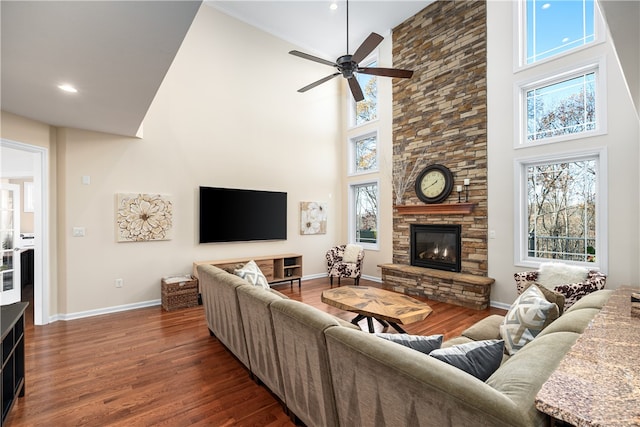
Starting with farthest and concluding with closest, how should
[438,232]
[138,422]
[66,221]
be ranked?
1. [438,232]
2. [66,221]
3. [138,422]

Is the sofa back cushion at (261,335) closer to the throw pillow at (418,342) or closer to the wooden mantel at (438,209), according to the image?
the throw pillow at (418,342)

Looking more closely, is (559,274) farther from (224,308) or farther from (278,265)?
(278,265)

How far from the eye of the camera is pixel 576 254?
3988 millimetres

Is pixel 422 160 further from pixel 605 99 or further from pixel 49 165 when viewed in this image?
pixel 49 165

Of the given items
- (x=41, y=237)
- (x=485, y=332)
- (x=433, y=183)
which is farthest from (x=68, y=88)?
(x=433, y=183)

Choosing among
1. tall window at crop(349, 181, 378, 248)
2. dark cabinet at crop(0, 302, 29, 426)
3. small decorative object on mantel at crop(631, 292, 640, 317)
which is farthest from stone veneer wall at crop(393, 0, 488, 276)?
dark cabinet at crop(0, 302, 29, 426)

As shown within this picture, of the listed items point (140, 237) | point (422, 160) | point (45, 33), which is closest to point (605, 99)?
point (422, 160)

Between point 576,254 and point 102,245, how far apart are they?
257 inches

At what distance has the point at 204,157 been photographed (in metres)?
5.11

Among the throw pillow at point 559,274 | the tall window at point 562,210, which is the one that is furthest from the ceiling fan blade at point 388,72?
the throw pillow at point 559,274

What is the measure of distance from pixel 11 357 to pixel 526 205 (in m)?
5.81

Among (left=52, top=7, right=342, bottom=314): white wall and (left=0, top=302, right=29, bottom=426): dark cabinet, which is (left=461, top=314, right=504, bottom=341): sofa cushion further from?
(left=52, top=7, right=342, bottom=314): white wall

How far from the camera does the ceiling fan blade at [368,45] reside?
2.86m

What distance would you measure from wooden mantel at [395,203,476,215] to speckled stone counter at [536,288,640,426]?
11.3ft
